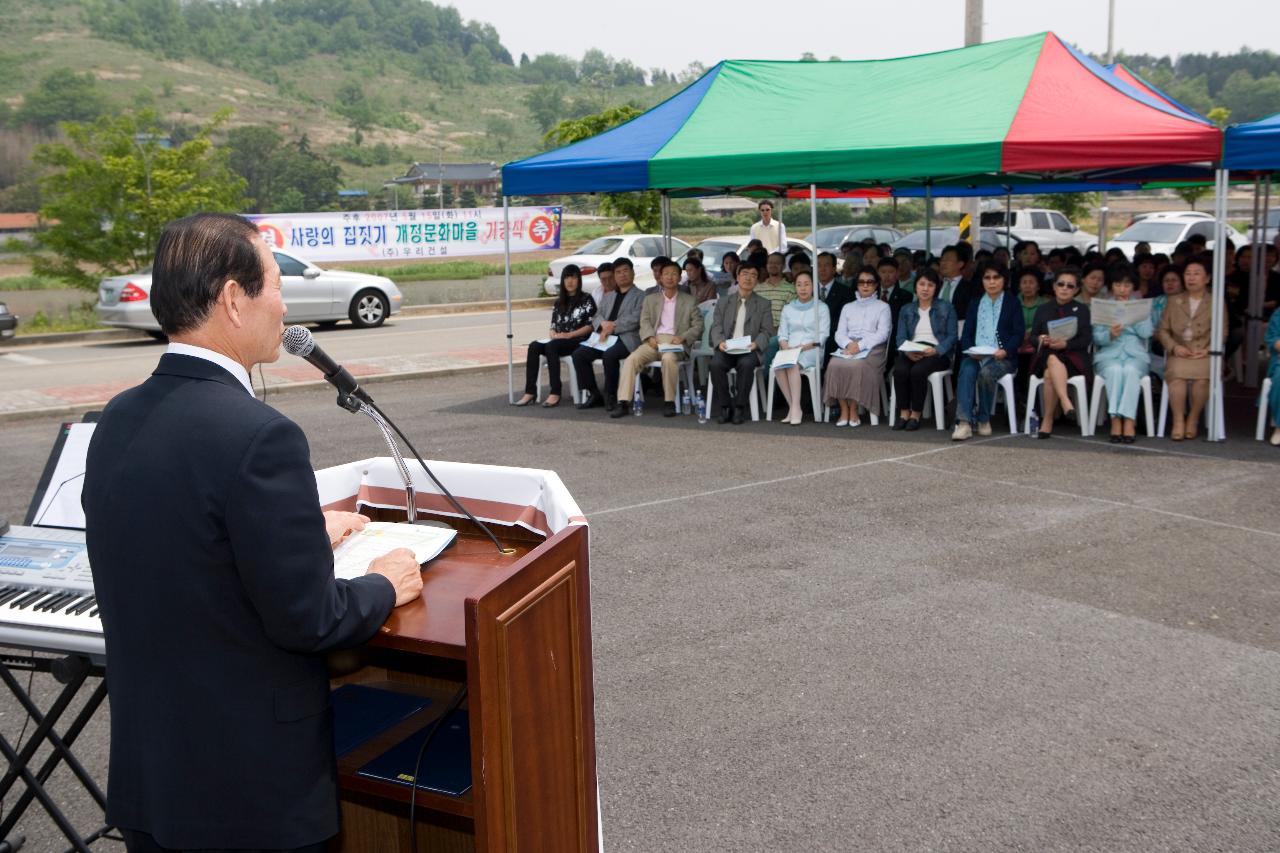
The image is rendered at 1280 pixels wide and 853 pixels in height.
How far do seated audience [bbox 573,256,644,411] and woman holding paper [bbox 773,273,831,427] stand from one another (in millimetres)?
1561

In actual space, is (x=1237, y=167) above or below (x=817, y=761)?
above

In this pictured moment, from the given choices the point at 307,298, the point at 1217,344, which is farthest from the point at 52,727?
the point at 307,298

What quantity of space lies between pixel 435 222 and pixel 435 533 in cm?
1942

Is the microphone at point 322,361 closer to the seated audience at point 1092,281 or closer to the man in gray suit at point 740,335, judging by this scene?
the man in gray suit at point 740,335

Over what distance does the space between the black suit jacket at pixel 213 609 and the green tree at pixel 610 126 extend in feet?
76.1

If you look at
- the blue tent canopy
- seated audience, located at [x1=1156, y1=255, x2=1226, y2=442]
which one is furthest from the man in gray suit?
the blue tent canopy

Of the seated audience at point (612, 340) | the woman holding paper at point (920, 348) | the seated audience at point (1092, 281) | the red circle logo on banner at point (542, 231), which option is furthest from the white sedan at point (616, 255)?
the seated audience at point (1092, 281)

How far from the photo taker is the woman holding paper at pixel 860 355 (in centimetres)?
1085

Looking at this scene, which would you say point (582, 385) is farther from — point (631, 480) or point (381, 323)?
point (381, 323)

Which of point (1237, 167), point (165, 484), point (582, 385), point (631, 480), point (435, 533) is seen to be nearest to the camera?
point (165, 484)

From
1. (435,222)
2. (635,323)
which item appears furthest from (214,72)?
(635,323)

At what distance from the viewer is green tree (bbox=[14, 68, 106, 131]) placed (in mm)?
105875

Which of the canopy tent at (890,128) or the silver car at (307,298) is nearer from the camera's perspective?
the canopy tent at (890,128)

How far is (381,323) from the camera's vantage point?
20641mm
